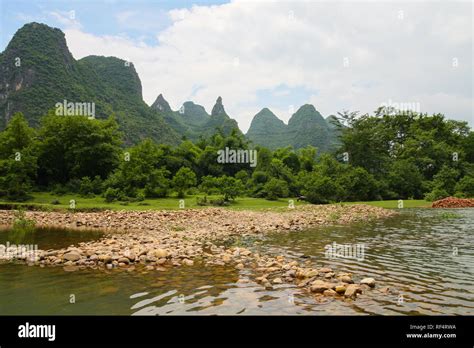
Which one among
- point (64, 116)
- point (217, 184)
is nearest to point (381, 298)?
point (217, 184)

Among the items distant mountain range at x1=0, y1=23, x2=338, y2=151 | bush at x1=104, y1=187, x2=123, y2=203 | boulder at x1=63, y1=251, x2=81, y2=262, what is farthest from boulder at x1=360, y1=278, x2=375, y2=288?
distant mountain range at x1=0, y1=23, x2=338, y2=151

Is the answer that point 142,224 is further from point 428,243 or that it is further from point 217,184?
point 217,184

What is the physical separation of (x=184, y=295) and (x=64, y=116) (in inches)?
1779

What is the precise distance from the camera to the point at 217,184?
116 feet

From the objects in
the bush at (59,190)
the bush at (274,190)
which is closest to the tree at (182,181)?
the bush at (274,190)

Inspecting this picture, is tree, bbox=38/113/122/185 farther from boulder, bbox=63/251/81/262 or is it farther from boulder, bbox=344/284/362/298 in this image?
boulder, bbox=344/284/362/298

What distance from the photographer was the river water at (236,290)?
19.0ft

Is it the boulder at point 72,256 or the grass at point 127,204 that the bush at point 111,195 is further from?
the boulder at point 72,256

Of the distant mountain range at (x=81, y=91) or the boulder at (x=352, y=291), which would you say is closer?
the boulder at (x=352, y=291)
